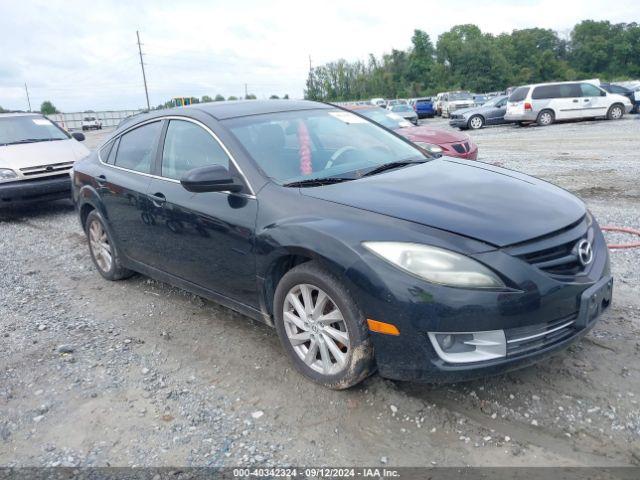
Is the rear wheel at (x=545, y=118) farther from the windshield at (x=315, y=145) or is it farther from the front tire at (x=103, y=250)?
the front tire at (x=103, y=250)

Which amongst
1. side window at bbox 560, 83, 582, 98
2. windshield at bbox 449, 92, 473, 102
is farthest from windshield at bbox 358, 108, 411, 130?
windshield at bbox 449, 92, 473, 102

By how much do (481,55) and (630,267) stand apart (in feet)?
262

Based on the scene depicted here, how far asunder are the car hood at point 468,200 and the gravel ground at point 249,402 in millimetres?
930

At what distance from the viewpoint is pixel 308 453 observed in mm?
2744

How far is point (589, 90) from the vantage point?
22.0 metres

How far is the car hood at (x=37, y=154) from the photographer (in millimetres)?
8672

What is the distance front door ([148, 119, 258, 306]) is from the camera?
355 cm

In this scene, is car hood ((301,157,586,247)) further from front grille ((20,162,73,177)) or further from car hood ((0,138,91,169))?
car hood ((0,138,91,169))

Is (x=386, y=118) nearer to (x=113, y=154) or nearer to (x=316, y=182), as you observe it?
(x=113, y=154)

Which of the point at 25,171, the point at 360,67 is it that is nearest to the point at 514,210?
the point at 25,171

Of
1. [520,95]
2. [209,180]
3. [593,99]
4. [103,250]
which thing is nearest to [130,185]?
[103,250]

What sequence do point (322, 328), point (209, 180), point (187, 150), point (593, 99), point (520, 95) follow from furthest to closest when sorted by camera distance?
point (520, 95) < point (593, 99) < point (187, 150) < point (209, 180) < point (322, 328)

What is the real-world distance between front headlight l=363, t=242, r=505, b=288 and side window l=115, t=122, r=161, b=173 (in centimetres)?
Answer: 254

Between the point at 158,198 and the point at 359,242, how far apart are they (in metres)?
1.99
